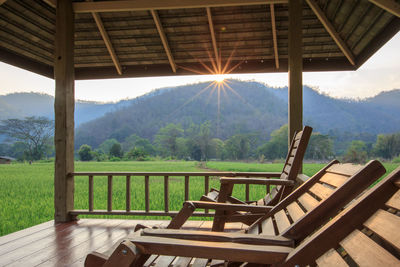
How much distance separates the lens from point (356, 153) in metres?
24.2

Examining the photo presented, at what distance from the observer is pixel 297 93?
3385 millimetres

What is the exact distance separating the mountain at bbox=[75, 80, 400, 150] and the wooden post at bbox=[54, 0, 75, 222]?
3004cm

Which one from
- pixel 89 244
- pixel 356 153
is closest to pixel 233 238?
pixel 89 244

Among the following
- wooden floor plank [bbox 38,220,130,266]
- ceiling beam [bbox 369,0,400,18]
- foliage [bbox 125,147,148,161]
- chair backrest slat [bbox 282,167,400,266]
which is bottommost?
wooden floor plank [bbox 38,220,130,266]

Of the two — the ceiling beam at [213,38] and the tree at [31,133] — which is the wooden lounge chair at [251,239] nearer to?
the ceiling beam at [213,38]

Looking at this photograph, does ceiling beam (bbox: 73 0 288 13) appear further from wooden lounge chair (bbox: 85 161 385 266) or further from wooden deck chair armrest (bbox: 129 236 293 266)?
wooden deck chair armrest (bbox: 129 236 293 266)

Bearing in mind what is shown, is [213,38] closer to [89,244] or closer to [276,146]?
[89,244]

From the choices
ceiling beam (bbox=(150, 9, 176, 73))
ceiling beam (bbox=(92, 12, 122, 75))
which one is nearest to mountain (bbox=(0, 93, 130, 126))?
ceiling beam (bbox=(92, 12, 122, 75))

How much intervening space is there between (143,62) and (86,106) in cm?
4521

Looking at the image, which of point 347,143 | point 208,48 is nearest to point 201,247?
point 208,48

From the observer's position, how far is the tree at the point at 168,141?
35031mm

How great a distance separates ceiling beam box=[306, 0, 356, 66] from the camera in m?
3.67

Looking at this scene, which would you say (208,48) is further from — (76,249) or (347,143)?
(347,143)

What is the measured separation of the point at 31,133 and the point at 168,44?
31546 millimetres
